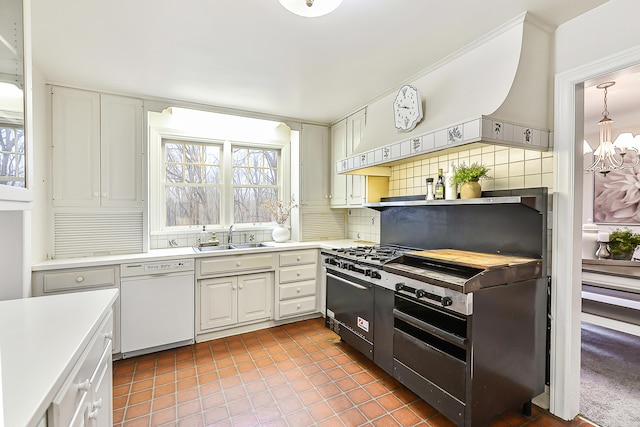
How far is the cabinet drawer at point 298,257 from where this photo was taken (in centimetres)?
333

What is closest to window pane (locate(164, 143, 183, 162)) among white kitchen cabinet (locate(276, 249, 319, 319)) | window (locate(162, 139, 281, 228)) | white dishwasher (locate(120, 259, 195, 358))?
window (locate(162, 139, 281, 228))

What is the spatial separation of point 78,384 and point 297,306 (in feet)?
8.30

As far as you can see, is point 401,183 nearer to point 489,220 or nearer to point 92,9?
point 489,220

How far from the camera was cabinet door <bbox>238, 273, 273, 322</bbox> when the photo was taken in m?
3.13

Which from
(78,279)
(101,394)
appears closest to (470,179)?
(101,394)

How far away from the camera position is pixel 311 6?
1.42 m

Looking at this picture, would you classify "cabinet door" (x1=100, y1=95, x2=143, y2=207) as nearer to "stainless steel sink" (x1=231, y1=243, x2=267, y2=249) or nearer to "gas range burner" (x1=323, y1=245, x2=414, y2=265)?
"stainless steel sink" (x1=231, y1=243, x2=267, y2=249)

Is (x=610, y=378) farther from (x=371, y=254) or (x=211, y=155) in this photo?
(x=211, y=155)

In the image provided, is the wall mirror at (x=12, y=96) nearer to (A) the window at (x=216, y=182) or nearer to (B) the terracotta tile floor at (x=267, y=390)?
(B) the terracotta tile floor at (x=267, y=390)

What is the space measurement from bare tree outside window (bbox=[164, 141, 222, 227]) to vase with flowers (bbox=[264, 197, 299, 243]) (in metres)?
0.68

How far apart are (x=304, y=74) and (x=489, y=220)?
1909mm

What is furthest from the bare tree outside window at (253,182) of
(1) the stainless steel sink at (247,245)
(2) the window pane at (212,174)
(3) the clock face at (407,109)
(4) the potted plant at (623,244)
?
(4) the potted plant at (623,244)

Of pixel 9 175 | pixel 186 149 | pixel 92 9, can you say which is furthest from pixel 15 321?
pixel 186 149

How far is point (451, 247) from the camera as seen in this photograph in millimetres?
2441
